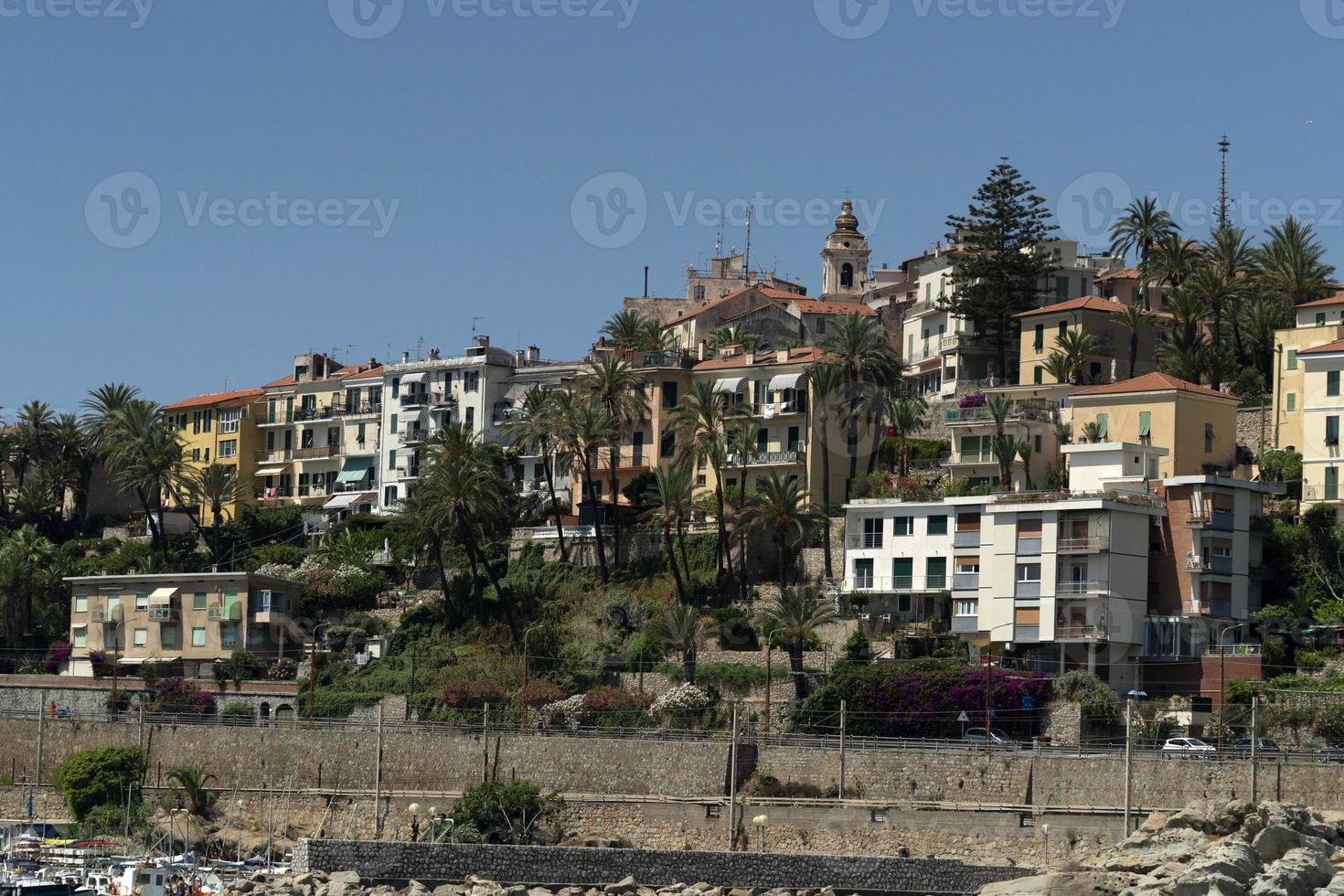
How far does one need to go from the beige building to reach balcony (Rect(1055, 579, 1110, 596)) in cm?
3127

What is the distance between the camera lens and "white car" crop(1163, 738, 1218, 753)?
71.6m

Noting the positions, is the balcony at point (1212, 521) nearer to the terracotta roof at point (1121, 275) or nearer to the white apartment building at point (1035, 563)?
the white apartment building at point (1035, 563)

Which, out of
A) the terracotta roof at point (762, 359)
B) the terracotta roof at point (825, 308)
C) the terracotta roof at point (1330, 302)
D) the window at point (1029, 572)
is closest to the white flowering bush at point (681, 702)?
the window at point (1029, 572)

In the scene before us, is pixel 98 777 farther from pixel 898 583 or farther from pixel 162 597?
pixel 898 583

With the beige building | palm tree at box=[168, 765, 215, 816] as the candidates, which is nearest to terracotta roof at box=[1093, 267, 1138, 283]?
the beige building

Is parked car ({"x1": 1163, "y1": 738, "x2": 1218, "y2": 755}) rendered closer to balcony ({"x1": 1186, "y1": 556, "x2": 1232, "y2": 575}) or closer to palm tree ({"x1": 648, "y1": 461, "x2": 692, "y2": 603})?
balcony ({"x1": 1186, "y1": 556, "x2": 1232, "y2": 575})

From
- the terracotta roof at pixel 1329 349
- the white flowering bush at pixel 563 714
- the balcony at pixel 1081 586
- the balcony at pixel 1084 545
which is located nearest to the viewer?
the balcony at pixel 1081 586

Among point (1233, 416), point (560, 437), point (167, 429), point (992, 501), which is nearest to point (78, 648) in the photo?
point (167, 429)

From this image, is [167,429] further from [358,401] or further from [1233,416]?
[1233,416]

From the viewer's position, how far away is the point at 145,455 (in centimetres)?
11119

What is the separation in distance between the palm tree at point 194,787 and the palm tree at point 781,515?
71.1 feet

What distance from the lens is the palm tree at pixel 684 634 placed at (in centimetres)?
8769

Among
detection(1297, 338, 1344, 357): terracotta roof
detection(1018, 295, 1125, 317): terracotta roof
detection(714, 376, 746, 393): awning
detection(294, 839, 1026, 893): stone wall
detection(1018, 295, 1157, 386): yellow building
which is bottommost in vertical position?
detection(294, 839, 1026, 893): stone wall

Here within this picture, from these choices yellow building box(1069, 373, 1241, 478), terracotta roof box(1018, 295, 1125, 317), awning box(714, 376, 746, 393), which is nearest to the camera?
yellow building box(1069, 373, 1241, 478)
